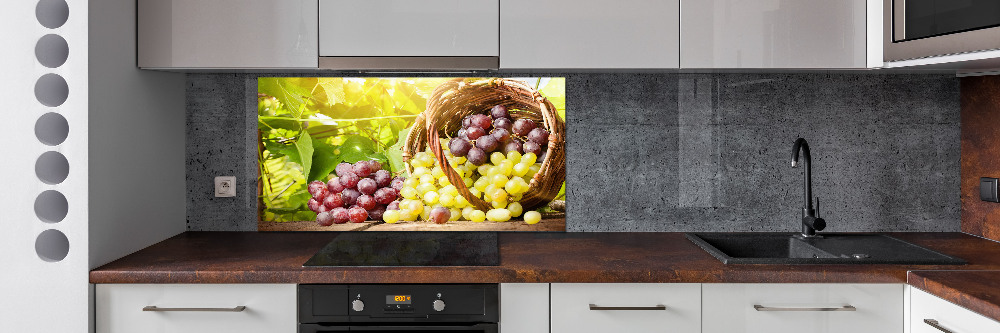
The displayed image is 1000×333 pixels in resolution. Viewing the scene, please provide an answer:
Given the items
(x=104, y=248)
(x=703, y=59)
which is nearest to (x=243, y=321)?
(x=104, y=248)

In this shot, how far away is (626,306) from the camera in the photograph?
1.67 m

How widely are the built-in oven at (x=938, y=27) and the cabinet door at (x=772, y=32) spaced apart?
9 centimetres

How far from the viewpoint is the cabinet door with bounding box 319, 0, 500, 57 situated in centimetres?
192

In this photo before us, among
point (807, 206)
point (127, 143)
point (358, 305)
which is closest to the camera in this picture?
point (358, 305)

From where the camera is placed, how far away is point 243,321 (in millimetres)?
1684

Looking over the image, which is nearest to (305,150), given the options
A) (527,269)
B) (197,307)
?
(197,307)

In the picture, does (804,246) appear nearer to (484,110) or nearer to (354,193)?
(484,110)

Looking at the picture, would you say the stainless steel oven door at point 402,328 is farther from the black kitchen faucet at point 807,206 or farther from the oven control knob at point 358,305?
the black kitchen faucet at point 807,206

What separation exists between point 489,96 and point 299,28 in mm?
677

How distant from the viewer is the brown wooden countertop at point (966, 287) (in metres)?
1.33

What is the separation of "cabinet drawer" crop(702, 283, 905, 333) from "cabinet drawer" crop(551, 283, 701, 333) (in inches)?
1.7

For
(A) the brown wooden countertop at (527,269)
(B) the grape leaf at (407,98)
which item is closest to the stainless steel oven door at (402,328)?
(A) the brown wooden countertop at (527,269)

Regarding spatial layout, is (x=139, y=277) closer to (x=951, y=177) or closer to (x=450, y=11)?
(x=450, y=11)

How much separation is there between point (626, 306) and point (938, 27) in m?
1.07
